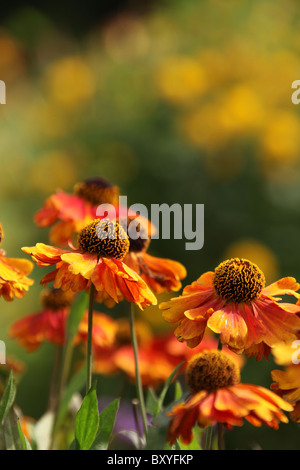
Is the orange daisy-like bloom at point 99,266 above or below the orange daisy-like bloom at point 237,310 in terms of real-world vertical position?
above

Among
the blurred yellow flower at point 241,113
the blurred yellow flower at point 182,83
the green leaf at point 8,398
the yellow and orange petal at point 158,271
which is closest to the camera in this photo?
the green leaf at point 8,398

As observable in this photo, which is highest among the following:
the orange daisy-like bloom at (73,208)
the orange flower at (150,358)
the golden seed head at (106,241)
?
the orange daisy-like bloom at (73,208)

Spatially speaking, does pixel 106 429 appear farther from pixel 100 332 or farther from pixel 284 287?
pixel 100 332

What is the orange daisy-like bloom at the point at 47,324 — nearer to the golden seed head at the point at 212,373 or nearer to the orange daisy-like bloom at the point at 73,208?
the orange daisy-like bloom at the point at 73,208

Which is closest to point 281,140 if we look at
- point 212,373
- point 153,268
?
point 153,268

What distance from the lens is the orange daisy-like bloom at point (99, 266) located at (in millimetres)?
712

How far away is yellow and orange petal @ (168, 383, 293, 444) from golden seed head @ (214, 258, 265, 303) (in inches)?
5.4

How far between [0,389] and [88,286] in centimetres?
23

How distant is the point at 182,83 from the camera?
3053 millimetres

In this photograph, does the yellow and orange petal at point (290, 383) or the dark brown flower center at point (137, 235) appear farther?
the dark brown flower center at point (137, 235)

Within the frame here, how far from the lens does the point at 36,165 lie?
3.09m

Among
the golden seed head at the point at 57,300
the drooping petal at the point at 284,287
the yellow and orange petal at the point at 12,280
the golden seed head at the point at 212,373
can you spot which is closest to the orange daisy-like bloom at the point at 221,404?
the golden seed head at the point at 212,373

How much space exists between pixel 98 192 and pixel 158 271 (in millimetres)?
308

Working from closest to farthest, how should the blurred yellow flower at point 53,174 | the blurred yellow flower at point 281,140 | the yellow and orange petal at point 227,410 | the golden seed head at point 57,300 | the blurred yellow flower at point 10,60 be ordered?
the yellow and orange petal at point 227,410, the golden seed head at point 57,300, the blurred yellow flower at point 281,140, the blurred yellow flower at point 53,174, the blurred yellow flower at point 10,60
